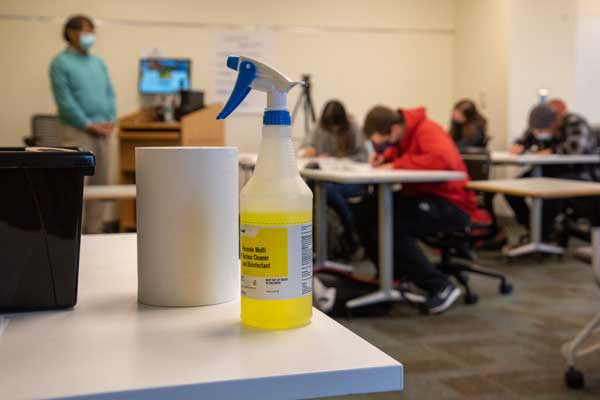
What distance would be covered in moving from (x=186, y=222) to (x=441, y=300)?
2673 mm

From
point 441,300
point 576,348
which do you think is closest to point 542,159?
point 441,300

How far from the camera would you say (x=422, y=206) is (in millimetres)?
3324

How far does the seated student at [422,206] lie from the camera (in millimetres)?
3322

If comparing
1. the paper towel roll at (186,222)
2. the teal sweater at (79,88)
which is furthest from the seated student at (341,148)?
the paper towel roll at (186,222)

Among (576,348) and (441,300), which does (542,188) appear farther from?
(576,348)

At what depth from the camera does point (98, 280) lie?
0.92 m

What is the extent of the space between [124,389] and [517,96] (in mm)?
6595

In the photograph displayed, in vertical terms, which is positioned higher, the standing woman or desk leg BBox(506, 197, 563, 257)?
the standing woman

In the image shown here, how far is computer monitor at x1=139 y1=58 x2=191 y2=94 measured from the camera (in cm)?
650

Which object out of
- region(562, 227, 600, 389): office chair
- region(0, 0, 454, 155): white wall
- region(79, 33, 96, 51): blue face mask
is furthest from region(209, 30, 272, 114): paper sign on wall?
region(562, 227, 600, 389): office chair

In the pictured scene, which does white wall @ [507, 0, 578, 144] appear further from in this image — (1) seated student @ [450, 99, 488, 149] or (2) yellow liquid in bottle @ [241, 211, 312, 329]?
(2) yellow liquid in bottle @ [241, 211, 312, 329]

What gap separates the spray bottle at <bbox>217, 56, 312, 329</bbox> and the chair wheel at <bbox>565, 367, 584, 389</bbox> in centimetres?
187

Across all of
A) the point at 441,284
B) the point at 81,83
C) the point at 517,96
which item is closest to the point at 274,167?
the point at 441,284

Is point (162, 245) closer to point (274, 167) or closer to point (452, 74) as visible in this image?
point (274, 167)
